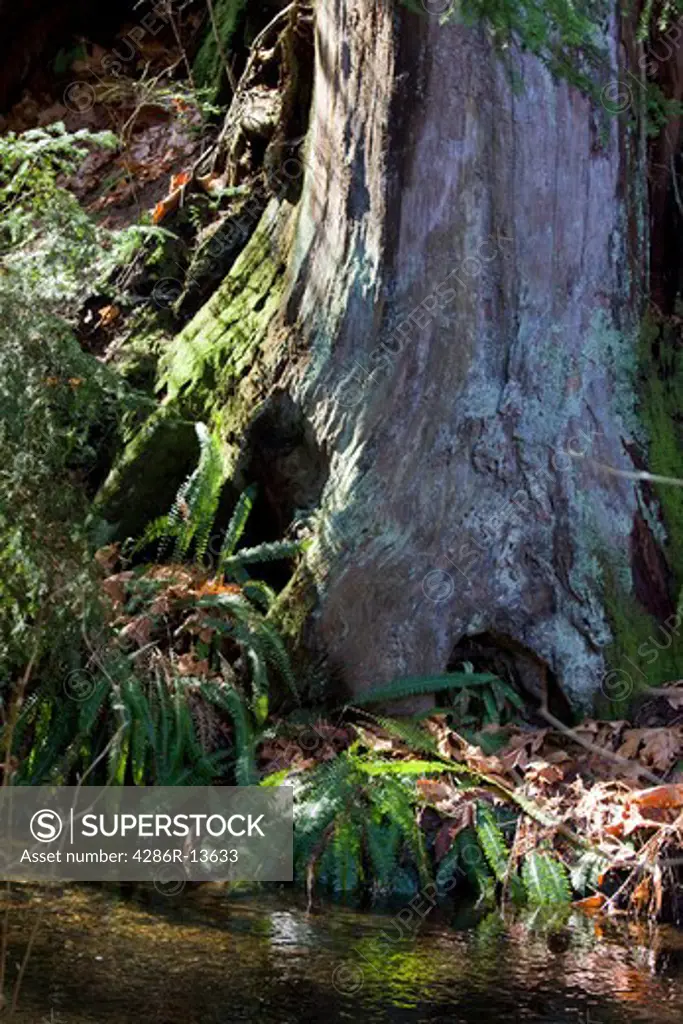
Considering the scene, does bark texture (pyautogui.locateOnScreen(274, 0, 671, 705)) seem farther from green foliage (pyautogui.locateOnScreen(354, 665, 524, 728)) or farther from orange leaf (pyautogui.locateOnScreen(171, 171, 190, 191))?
orange leaf (pyautogui.locateOnScreen(171, 171, 190, 191))

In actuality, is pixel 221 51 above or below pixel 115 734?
above

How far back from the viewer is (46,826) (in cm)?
611

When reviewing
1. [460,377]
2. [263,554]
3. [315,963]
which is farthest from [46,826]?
[460,377]

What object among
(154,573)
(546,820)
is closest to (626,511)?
(546,820)

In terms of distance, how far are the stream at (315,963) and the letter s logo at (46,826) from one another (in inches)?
22.5

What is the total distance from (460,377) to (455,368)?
48 mm

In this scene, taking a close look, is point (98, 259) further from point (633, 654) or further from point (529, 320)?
point (633, 654)

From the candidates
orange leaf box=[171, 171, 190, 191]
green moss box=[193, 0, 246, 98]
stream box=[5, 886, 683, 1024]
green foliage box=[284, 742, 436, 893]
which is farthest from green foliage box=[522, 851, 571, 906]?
green moss box=[193, 0, 246, 98]

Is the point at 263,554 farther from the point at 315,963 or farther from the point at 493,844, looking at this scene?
the point at 315,963

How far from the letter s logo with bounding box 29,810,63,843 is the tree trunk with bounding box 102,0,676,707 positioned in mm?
1355

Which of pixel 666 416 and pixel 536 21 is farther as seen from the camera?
pixel 666 416

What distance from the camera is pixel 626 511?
6949 mm

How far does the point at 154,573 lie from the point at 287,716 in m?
1.00

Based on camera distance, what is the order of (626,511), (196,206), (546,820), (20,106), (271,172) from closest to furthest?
(546,820) < (626,511) < (271,172) < (196,206) < (20,106)
